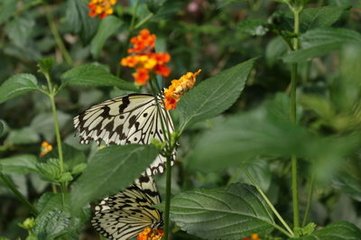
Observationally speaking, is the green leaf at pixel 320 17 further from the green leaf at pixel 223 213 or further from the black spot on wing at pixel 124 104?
the black spot on wing at pixel 124 104

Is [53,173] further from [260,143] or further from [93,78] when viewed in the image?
[260,143]

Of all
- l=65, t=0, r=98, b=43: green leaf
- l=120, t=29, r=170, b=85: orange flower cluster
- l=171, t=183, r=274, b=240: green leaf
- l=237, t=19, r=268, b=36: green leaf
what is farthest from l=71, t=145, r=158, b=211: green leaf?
l=65, t=0, r=98, b=43: green leaf

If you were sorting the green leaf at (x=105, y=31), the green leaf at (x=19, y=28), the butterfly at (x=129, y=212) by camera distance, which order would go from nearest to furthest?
the butterfly at (x=129, y=212), the green leaf at (x=105, y=31), the green leaf at (x=19, y=28)

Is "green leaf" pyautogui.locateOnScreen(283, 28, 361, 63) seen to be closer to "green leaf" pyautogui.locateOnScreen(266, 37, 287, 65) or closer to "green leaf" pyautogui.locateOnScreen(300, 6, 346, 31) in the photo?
"green leaf" pyautogui.locateOnScreen(300, 6, 346, 31)

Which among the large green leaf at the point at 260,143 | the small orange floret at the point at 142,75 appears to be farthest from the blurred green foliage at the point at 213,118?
the small orange floret at the point at 142,75

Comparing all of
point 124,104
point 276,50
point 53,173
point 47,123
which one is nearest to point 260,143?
point 53,173

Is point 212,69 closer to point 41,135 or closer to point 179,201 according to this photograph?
point 41,135

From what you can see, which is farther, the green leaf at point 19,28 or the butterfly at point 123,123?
the green leaf at point 19,28

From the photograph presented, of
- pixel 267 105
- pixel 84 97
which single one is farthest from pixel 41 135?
pixel 267 105
